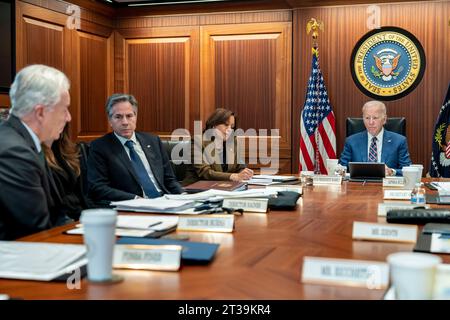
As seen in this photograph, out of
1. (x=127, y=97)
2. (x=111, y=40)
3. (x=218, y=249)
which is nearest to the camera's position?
(x=218, y=249)

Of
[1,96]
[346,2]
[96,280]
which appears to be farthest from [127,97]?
[346,2]

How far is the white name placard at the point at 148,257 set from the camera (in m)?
1.25

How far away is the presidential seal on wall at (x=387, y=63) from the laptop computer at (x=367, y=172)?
2336 millimetres

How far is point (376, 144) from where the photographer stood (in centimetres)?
462

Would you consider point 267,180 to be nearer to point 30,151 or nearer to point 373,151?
point 373,151

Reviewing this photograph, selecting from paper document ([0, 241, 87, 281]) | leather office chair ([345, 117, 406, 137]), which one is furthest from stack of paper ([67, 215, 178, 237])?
leather office chair ([345, 117, 406, 137])

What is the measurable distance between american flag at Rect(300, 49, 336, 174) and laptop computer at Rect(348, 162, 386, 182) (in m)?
2.08

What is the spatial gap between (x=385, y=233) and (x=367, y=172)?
2.18 meters

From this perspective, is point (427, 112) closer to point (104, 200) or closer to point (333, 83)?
point (333, 83)

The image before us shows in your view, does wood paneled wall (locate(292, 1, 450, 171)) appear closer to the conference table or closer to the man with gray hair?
the conference table

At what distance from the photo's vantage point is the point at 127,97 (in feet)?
11.5

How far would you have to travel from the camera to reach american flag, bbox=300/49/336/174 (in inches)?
229
